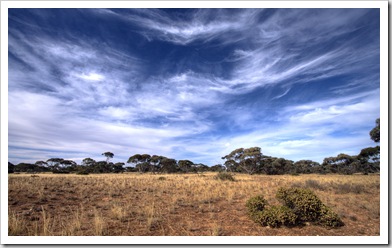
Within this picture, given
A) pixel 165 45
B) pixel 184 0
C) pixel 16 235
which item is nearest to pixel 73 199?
pixel 16 235

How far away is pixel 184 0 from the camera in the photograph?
6227 millimetres

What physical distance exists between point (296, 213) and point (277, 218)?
2.80 ft

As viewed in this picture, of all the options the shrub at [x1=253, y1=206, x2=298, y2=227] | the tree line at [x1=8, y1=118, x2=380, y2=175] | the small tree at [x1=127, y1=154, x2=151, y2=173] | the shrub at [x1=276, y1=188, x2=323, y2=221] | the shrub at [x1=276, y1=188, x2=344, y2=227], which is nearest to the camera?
the shrub at [x1=253, y1=206, x2=298, y2=227]

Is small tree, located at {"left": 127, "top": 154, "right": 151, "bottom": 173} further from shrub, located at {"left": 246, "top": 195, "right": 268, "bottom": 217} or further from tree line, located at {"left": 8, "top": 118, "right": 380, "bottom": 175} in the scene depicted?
shrub, located at {"left": 246, "top": 195, "right": 268, "bottom": 217}

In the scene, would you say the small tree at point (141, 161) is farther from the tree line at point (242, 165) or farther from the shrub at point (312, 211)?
the shrub at point (312, 211)

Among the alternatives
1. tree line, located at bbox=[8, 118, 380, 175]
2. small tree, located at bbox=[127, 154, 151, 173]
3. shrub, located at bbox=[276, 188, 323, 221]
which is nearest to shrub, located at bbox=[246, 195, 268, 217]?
shrub, located at bbox=[276, 188, 323, 221]

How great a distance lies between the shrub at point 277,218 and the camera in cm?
546

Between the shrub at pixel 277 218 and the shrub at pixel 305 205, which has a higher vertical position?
the shrub at pixel 305 205

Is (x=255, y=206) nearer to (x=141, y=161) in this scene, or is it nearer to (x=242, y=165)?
(x=242, y=165)

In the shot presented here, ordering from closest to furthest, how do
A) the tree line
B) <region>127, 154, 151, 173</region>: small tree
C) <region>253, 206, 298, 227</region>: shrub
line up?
<region>253, 206, 298, 227</region>: shrub → the tree line → <region>127, 154, 151, 173</region>: small tree

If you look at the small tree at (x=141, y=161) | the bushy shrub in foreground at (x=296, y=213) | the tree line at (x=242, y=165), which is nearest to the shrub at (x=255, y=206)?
the bushy shrub in foreground at (x=296, y=213)

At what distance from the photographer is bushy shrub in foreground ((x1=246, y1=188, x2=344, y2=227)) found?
18.1 feet

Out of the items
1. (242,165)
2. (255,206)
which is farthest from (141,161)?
(255,206)

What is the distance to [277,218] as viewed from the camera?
5449 millimetres
